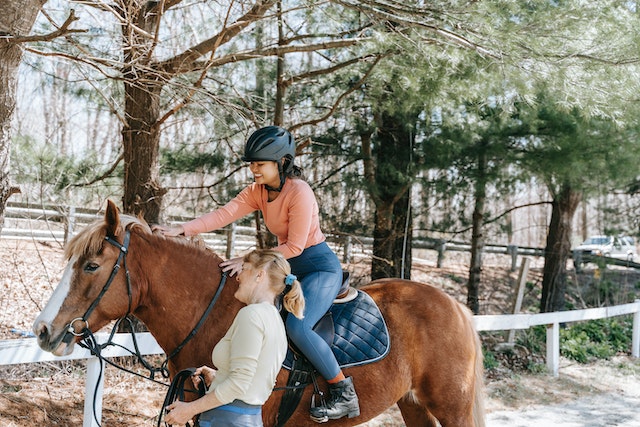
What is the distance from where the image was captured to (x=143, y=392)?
5.77 meters

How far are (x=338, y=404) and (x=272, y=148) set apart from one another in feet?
5.16

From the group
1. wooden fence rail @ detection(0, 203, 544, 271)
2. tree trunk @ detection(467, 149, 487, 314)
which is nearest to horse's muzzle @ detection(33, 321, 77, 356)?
wooden fence rail @ detection(0, 203, 544, 271)

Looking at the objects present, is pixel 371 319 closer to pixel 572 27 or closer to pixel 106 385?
pixel 106 385

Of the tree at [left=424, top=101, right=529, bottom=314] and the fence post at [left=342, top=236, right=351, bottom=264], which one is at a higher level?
the tree at [left=424, top=101, right=529, bottom=314]

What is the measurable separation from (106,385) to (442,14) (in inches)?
191

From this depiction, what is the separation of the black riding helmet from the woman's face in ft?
0.09

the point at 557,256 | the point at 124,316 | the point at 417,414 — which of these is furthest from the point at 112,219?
the point at 557,256

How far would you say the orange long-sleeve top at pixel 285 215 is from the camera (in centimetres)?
342

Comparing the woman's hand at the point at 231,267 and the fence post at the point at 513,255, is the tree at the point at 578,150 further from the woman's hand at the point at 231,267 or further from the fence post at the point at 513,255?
the fence post at the point at 513,255

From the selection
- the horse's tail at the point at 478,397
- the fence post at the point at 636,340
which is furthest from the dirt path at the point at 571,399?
the horse's tail at the point at 478,397

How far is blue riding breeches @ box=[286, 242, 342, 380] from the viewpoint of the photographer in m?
3.35

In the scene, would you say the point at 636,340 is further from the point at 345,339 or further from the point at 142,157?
the point at 142,157

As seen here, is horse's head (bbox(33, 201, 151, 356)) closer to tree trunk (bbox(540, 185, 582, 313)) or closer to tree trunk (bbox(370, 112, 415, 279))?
tree trunk (bbox(370, 112, 415, 279))

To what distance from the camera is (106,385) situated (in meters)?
5.71
